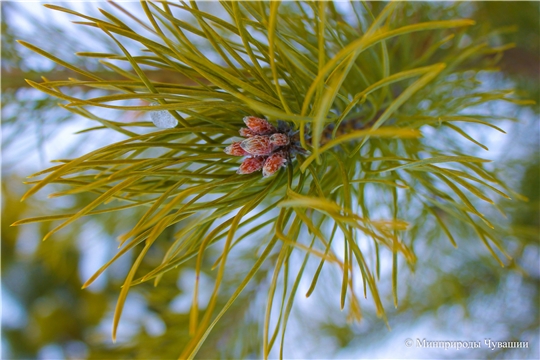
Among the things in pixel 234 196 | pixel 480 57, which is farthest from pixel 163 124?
pixel 480 57

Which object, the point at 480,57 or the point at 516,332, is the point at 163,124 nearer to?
the point at 480,57

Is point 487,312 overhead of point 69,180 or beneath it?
beneath

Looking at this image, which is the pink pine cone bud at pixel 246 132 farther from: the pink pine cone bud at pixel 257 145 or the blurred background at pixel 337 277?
the blurred background at pixel 337 277

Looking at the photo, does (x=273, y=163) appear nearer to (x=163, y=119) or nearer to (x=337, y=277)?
(x=163, y=119)

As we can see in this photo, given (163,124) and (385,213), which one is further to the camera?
(385,213)

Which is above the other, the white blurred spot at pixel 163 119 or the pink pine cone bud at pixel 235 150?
the white blurred spot at pixel 163 119

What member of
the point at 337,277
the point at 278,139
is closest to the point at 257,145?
the point at 278,139

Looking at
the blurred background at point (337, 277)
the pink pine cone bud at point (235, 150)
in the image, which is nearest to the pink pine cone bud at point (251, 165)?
the pink pine cone bud at point (235, 150)

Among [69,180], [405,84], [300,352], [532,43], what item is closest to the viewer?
[69,180]
